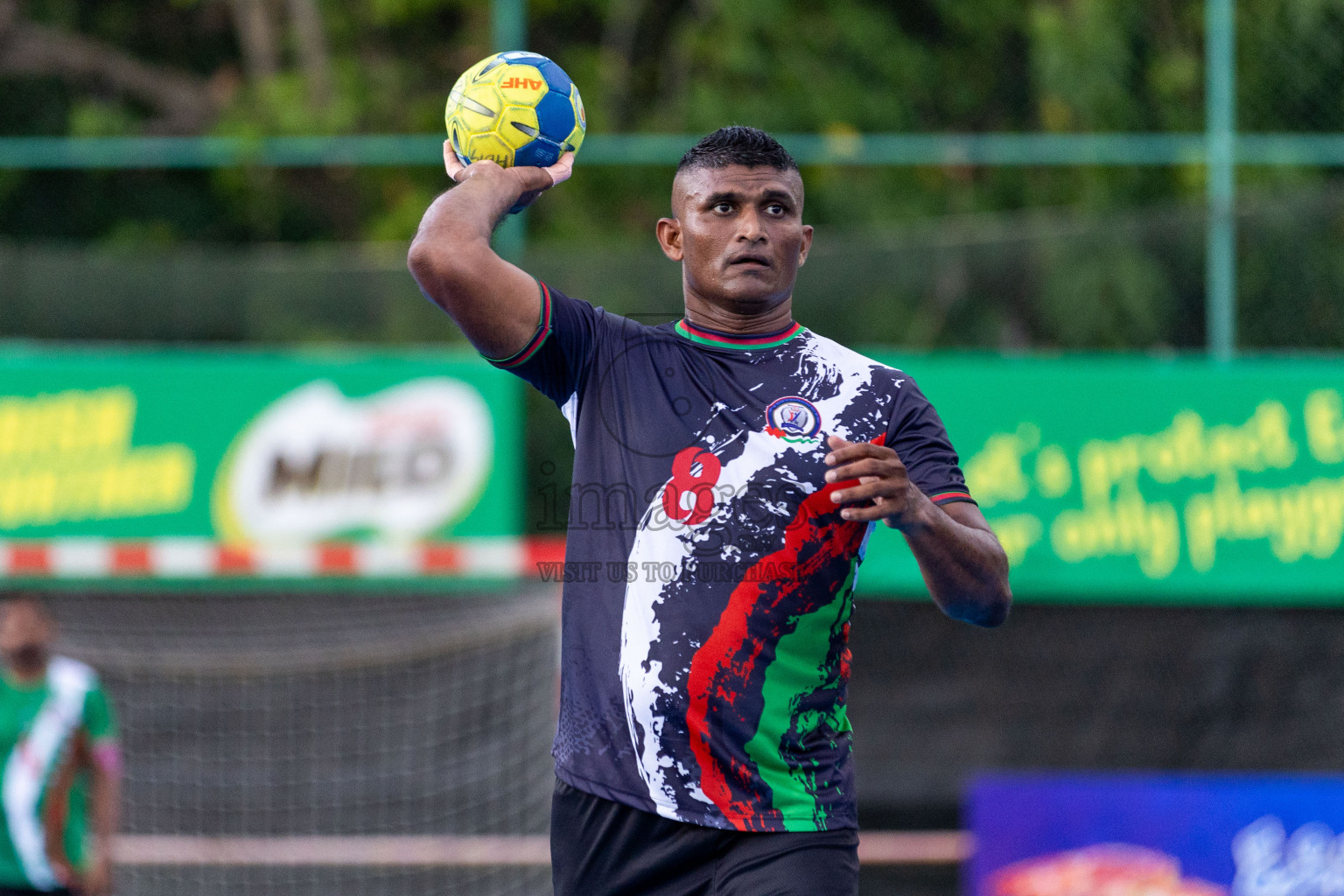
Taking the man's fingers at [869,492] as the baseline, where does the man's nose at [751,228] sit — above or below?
above

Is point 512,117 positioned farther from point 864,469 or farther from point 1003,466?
point 1003,466

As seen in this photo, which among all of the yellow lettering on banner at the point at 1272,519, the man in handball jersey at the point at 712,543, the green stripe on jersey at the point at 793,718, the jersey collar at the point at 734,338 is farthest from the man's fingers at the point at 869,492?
the yellow lettering on banner at the point at 1272,519

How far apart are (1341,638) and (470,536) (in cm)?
510

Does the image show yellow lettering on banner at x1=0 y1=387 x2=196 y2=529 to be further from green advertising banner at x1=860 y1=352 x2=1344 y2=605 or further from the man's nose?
the man's nose

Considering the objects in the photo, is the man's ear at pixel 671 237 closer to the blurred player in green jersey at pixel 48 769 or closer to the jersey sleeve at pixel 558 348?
the jersey sleeve at pixel 558 348

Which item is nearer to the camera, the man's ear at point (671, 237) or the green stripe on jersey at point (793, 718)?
the green stripe on jersey at point (793, 718)

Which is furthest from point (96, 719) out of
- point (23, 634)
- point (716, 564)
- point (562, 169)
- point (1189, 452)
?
point (1189, 452)

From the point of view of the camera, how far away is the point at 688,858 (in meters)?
3.35

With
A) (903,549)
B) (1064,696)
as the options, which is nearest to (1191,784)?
(1064,696)

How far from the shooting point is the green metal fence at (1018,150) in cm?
981

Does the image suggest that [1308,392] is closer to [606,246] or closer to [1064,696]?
[1064,696]

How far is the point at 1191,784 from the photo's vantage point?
27.8 feet

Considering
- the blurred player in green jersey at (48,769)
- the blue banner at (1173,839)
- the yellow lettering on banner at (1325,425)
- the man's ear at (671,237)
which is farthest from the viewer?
the yellow lettering on banner at (1325,425)

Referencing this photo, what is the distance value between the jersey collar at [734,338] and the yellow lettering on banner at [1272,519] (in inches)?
242
